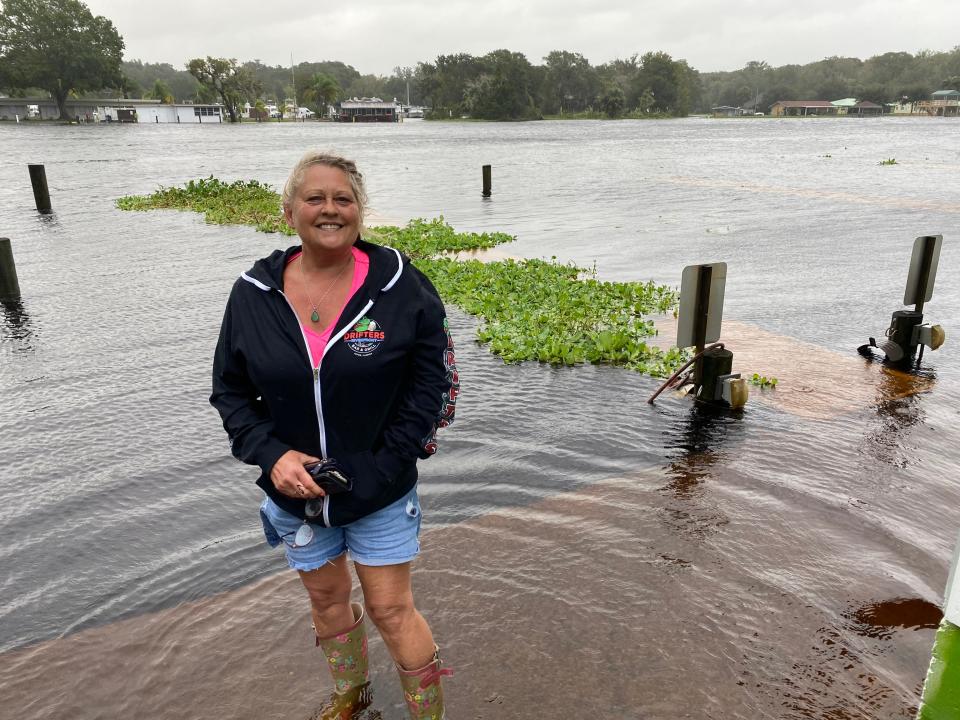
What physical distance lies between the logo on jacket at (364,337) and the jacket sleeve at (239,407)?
1.33ft

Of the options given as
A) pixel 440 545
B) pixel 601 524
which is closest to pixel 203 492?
pixel 440 545

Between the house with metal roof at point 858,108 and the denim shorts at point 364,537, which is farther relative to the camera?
the house with metal roof at point 858,108

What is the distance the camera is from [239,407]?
2.56 meters

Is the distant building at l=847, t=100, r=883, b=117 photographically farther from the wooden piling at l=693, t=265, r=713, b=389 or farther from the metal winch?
the wooden piling at l=693, t=265, r=713, b=389

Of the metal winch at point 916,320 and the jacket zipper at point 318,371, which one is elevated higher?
the jacket zipper at point 318,371

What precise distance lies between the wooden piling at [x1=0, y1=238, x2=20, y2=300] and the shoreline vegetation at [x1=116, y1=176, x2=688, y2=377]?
18.8 ft

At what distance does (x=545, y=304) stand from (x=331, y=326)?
7072 millimetres

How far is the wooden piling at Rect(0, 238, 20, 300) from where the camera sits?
10312 millimetres

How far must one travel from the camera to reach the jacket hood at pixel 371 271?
2422 millimetres

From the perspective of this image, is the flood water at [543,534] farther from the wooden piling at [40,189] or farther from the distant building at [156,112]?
the distant building at [156,112]

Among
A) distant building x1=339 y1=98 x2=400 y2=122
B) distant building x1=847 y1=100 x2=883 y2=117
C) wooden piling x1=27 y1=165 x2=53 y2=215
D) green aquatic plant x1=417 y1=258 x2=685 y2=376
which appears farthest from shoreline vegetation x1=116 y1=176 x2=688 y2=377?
distant building x1=847 y1=100 x2=883 y2=117

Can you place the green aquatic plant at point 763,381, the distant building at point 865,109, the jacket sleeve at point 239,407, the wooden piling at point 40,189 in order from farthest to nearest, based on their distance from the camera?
the distant building at point 865,109
the wooden piling at point 40,189
the green aquatic plant at point 763,381
the jacket sleeve at point 239,407

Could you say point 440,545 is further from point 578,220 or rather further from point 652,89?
point 652,89

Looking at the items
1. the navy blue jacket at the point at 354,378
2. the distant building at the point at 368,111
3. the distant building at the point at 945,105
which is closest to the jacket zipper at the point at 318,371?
the navy blue jacket at the point at 354,378
